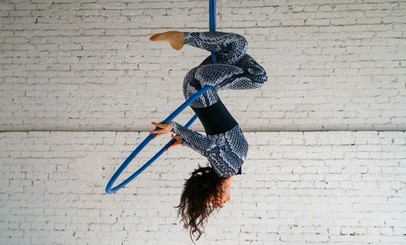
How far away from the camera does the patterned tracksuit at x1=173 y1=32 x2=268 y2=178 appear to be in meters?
3.10

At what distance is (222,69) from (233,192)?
8.24 feet

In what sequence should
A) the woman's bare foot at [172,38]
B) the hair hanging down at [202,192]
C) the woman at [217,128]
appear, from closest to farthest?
the woman's bare foot at [172,38]
the woman at [217,128]
the hair hanging down at [202,192]

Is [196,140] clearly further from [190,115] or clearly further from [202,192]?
[190,115]

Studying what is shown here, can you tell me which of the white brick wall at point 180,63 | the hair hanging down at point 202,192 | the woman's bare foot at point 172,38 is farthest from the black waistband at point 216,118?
the white brick wall at point 180,63

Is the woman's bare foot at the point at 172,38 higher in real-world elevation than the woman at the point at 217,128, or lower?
higher

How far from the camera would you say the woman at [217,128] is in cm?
315

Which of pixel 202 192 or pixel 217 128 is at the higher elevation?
pixel 217 128

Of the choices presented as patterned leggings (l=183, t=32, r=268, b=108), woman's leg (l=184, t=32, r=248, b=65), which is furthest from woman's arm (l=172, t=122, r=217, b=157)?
woman's leg (l=184, t=32, r=248, b=65)

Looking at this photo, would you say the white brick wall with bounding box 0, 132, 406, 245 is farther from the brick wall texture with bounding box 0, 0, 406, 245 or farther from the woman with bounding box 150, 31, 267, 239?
the woman with bounding box 150, 31, 267, 239

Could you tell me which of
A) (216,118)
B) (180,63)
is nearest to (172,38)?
(216,118)

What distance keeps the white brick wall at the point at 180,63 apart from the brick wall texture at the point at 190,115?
0.01 m

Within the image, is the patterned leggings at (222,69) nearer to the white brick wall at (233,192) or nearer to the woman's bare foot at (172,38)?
the woman's bare foot at (172,38)

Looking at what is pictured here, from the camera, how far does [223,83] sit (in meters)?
3.17

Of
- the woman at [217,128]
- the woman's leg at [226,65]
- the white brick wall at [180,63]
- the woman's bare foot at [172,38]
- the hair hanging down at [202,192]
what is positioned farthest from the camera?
the white brick wall at [180,63]
